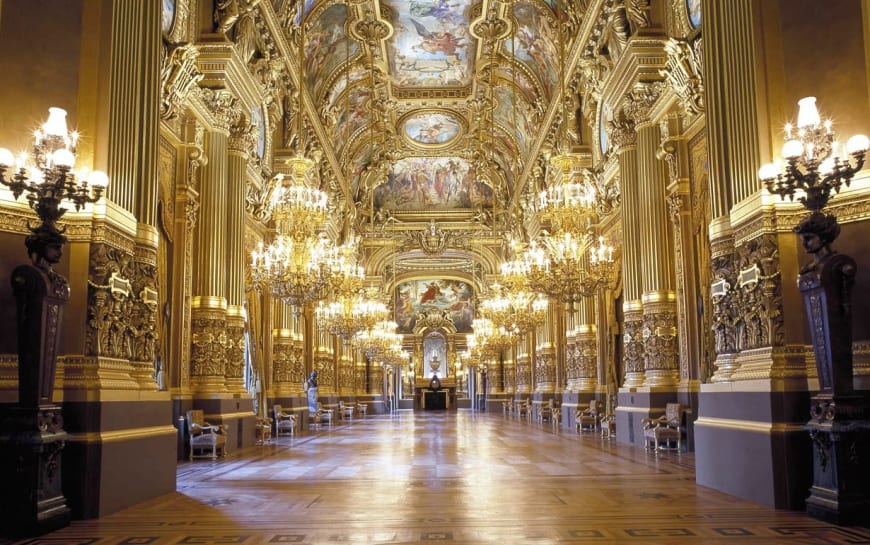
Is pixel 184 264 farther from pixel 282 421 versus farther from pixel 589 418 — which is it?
pixel 589 418

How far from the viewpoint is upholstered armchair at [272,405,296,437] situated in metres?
19.6

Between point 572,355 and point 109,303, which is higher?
point 109,303

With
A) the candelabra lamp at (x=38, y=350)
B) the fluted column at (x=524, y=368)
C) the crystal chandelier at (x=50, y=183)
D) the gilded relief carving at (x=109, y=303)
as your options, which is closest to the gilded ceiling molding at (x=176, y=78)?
the gilded relief carving at (x=109, y=303)

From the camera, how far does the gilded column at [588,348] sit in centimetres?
2198

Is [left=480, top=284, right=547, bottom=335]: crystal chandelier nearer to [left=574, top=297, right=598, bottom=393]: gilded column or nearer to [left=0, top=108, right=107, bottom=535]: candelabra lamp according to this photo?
[left=574, top=297, right=598, bottom=393]: gilded column

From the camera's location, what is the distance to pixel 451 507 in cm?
738

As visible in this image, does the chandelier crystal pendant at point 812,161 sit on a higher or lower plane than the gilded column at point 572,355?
higher

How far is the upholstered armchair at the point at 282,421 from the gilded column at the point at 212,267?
5321 millimetres

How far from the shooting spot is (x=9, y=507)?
238 inches

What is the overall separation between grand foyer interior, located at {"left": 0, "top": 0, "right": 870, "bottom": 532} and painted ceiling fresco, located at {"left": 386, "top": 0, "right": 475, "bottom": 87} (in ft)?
0.33

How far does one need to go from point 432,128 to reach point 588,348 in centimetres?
1391

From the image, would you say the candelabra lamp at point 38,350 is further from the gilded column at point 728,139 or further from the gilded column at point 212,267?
the gilded column at point 212,267

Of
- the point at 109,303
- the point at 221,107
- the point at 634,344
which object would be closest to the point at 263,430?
the point at 221,107

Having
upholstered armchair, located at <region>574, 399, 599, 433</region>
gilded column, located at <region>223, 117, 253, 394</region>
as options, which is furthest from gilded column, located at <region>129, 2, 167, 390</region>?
upholstered armchair, located at <region>574, 399, 599, 433</region>
